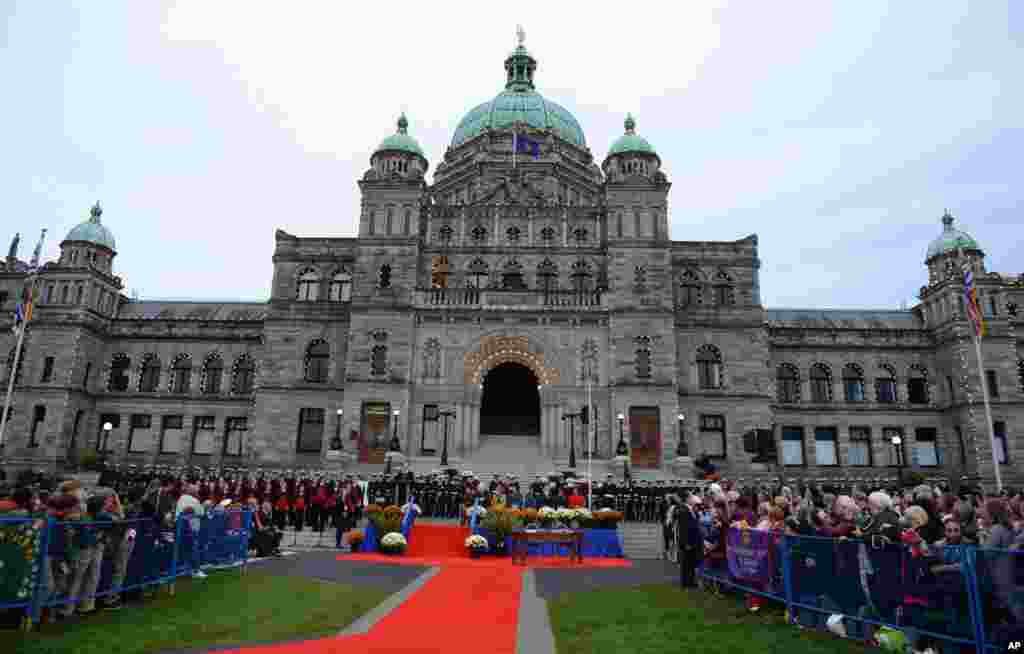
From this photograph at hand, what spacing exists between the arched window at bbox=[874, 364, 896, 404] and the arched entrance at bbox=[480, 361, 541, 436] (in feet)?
79.8

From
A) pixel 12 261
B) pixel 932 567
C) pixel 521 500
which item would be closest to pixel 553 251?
pixel 521 500

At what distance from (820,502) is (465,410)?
23.0 metres

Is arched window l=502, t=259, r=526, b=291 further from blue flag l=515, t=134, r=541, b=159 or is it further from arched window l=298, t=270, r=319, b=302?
blue flag l=515, t=134, r=541, b=159

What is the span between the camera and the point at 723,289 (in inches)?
1761

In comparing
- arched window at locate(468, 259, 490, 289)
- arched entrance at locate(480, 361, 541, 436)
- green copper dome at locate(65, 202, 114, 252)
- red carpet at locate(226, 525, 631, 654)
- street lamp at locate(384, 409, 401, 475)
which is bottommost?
red carpet at locate(226, 525, 631, 654)

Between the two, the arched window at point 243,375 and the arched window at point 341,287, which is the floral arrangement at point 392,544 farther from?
the arched window at point 243,375

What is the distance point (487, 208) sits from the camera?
45.0 meters

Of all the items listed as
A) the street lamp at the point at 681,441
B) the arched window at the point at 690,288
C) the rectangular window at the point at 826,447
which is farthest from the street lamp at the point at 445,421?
the rectangular window at the point at 826,447

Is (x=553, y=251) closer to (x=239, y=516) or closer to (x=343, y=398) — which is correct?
(x=343, y=398)

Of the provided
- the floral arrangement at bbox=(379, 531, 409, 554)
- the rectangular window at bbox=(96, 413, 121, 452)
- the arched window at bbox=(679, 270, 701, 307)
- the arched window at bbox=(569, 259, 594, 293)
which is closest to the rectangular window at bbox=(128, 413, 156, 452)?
the rectangular window at bbox=(96, 413, 121, 452)

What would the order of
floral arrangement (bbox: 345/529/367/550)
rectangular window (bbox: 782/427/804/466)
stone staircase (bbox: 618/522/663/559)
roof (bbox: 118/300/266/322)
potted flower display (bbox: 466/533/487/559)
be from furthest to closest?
roof (bbox: 118/300/266/322) → rectangular window (bbox: 782/427/804/466) → stone staircase (bbox: 618/522/663/559) → floral arrangement (bbox: 345/529/367/550) → potted flower display (bbox: 466/533/487/559)

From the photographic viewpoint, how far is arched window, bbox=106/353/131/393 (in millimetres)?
48312

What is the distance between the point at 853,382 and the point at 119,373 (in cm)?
5309

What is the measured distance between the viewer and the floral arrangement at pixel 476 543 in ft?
68.9
